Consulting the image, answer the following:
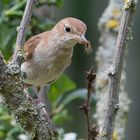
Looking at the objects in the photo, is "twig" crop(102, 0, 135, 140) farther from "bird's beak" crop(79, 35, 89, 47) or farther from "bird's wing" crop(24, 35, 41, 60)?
"bird's wing" crop(24, 35, 41, 60)

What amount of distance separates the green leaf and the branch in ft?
A: 5.63

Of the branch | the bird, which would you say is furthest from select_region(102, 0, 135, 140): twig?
the bird

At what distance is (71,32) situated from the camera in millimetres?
4387

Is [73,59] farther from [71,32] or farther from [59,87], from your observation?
[71,32]

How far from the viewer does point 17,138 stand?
4.70 meters

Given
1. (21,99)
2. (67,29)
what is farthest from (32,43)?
(21,99)

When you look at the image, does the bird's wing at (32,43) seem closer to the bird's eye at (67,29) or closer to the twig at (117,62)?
the bird's eye at (67,29)

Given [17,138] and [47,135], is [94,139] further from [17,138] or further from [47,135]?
[17,138]

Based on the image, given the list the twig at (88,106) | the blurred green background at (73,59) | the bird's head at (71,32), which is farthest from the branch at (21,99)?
the blurred green background at (73,59)

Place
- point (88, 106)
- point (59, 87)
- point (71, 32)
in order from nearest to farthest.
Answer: point (88, 106) < point (71, 32) < point (59, 87)

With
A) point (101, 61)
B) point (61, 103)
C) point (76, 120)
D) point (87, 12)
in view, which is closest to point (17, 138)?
point (61, 103)

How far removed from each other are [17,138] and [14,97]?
1847 mm

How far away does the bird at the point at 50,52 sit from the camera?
438 centimetres

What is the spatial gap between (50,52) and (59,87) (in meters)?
0.44
